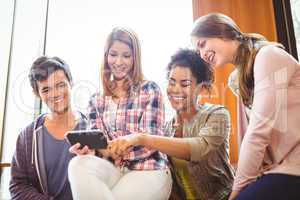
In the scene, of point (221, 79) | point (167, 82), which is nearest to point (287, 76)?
point (167, 82)

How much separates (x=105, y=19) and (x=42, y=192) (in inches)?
41.2

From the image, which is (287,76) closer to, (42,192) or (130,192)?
(130,192)

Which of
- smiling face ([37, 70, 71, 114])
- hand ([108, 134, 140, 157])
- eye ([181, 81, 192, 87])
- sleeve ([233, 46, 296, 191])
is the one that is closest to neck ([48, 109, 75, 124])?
smiling face ([37, 70, 71, 114])

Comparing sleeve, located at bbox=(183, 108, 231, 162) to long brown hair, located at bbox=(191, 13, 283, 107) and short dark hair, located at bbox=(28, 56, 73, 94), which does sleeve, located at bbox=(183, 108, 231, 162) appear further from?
short dark hair, located at bbox=(28, 56, 73, 94)

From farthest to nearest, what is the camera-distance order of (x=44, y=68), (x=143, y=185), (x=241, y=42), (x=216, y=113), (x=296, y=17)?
(x=296, y=17)
(x=44, y=68)
(x=216, y=113)
(x=241, y=42)
(x=143, y=185)

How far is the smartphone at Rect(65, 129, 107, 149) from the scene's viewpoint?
0.92m

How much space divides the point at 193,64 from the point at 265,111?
42 centimetres

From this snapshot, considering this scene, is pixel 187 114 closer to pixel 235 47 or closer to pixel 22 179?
pixel 235 47

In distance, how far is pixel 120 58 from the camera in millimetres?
1098

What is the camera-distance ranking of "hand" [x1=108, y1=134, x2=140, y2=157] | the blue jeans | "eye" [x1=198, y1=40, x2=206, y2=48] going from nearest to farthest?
the blue jeans < "hand" [x1=108, y1=134, x2=140, y2=157] < "eye" [x1=198, y1=40, x2=206, y2=48]

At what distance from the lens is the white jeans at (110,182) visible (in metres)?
0.81

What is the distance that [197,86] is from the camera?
1.18 m

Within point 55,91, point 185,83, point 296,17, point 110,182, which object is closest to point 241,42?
point 185,83

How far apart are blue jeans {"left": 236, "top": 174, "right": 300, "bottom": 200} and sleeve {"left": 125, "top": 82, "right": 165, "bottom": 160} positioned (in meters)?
0.35
